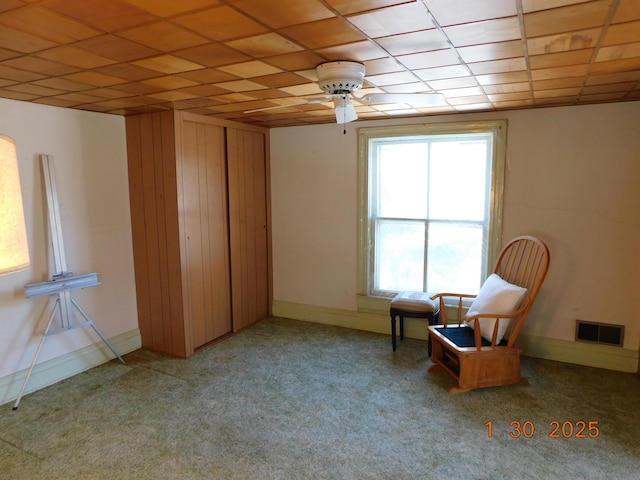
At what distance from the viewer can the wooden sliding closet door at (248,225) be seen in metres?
4.30

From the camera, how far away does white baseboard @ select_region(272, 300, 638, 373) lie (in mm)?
3443

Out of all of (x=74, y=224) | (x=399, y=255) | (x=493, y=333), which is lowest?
(x=493, y=333)

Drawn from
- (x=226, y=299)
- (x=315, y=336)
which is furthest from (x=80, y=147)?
(x=315, y=336)

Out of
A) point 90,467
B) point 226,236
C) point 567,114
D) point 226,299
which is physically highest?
point 567,114

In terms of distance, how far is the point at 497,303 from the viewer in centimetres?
323

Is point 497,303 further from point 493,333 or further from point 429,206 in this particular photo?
point 429,206

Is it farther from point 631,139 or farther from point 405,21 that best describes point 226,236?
point 631,139

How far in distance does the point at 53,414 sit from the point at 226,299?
1777mm

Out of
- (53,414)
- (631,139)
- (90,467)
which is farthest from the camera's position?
(631,139)

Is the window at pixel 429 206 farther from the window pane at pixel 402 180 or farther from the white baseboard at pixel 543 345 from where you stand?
the white baseboard at pixel 543 345

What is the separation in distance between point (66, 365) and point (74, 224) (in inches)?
46.0

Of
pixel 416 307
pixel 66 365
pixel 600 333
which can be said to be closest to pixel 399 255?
pixel 416 307

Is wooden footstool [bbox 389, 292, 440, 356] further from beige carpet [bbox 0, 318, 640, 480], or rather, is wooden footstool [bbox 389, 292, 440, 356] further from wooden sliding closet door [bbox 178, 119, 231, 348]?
wooden sliding closet door [bbox 178, 119, 231, 348]

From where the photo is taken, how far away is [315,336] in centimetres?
428
